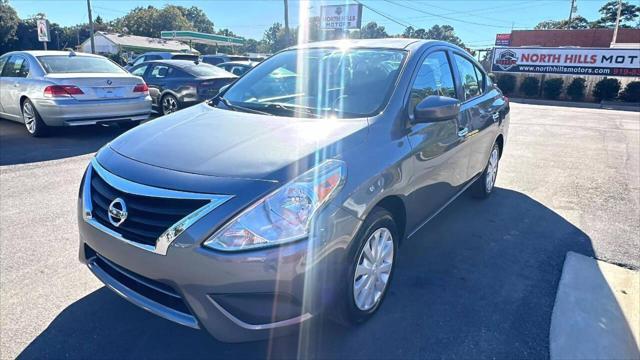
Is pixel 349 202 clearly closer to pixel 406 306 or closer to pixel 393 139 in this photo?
pixel 393 139

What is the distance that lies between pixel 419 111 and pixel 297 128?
0.82 m

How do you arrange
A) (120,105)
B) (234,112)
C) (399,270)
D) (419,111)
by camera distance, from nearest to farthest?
(419,111), (234,112), (399,270), (120,105)

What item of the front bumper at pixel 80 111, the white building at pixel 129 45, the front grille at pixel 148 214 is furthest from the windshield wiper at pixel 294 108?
the white building at pixel 129 45

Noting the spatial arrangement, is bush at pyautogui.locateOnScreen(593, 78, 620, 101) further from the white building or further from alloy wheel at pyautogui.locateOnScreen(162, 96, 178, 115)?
the white building

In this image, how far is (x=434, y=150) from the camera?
10.2ft

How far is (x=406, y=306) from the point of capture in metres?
2.83

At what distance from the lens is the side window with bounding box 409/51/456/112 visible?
306 cm

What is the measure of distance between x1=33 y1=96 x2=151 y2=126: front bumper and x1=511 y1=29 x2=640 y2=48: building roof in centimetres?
3729

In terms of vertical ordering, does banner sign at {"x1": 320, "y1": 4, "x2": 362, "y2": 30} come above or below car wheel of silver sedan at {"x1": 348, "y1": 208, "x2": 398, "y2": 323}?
above

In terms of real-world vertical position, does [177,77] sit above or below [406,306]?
above

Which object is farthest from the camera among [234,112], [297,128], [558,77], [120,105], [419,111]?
[558,77]

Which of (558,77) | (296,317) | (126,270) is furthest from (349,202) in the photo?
(558,77)

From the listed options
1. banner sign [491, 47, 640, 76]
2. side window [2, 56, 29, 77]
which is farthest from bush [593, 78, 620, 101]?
side window [2, 56, 29, 77]

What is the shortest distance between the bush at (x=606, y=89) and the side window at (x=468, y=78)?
21281mm
